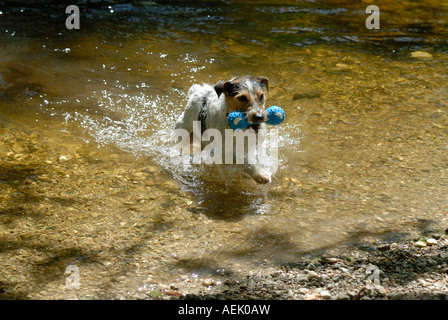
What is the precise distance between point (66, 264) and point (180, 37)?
7.17m

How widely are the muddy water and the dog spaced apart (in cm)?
58

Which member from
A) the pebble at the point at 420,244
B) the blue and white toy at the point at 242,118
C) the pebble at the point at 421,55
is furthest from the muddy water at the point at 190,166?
the blue and white toy at the point at 242,118

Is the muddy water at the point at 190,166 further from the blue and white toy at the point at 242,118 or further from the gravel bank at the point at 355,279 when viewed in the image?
the blue and white toy at the point at 242,118

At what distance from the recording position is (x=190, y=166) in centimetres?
620

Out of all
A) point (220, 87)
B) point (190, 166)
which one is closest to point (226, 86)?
point (220, 87)

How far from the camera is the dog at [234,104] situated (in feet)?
17.0

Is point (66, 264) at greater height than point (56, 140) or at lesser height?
lesser

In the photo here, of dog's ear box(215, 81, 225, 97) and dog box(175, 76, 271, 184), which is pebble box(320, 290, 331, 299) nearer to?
dog box(175, 76, 271, 184)

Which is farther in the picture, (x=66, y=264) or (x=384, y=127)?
(x=384, y=127)

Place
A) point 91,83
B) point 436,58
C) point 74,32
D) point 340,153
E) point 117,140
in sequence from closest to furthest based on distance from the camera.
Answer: point 340,153 < point 117,140 < point 91,83 < point 436,58 < point 74,32

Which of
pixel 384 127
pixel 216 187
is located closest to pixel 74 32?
pixel 216 187

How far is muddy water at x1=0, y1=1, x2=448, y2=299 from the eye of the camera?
4418mm

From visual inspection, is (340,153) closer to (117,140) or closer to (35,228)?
(117,140)

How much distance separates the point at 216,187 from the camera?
573 centimetres
